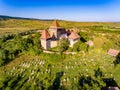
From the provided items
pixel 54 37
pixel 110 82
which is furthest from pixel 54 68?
pixel 54 37

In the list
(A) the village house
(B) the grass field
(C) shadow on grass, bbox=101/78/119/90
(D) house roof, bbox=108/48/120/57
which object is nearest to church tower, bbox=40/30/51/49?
(A) the village house

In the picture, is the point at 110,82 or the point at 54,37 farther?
the point at 54,37

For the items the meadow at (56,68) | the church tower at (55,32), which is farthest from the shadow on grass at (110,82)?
the church tower at (55,32)

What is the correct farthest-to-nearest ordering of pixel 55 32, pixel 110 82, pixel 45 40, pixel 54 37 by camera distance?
pixel 55 32 → pixel 54 37 → pixel 45 40 → pixel 110 82

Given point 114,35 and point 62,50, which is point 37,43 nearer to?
point 62,50

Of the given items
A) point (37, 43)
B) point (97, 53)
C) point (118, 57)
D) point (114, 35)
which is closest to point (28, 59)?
point (37, 43)

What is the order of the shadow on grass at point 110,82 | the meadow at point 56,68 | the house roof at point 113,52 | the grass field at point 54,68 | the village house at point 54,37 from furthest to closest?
the village house at point 54,37
the house roof at point 113,52
the shadow on grass at point 110,82
the grass field at point 54,68
the meadow at point 56,68

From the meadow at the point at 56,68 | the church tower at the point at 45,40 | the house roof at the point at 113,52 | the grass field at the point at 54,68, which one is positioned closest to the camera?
the meadow at the point at 56,68

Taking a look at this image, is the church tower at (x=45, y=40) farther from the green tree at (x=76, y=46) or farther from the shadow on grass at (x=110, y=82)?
the shadow on grass at (x=110, y=82)

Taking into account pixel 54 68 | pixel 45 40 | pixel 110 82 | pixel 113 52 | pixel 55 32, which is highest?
pixel 55 32

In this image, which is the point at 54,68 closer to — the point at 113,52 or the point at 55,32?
the point at 55,32

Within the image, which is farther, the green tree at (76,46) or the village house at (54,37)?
the village house at (54,37)
